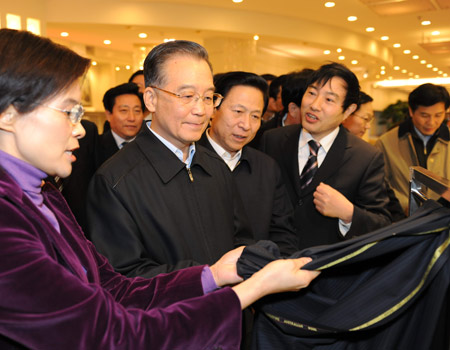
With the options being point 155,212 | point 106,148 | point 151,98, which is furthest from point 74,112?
point 106,148

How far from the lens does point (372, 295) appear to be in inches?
49.6

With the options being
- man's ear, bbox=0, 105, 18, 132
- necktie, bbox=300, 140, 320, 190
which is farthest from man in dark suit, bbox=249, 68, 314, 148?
man's ear, bbox=0, 105, 18, 132

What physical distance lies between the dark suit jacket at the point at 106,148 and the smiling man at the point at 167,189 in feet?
7.22

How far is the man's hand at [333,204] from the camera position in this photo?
7.34 ft

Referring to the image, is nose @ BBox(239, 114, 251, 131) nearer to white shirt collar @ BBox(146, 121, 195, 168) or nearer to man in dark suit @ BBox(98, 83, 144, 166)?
white shirt collar @ BBox(146, 121, 195, 168)

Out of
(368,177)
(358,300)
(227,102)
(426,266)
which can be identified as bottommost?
(358,300)

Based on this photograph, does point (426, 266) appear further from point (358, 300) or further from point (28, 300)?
point (28, 300)

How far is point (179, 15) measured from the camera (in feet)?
32.6

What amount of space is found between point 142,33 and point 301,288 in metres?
10.9

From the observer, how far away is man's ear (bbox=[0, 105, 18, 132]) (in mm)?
1088

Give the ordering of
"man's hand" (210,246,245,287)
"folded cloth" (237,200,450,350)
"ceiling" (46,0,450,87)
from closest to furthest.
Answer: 1. "folded cloth" (237,200,450,350)
2. "man's hand" (210,246,245,287)
3. "ceiling" (46,0,450,87)

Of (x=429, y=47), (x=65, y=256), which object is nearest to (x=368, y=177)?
(x=65, y=256)

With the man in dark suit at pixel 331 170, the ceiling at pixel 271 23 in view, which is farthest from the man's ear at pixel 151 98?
the ceiling at pixel 271 23

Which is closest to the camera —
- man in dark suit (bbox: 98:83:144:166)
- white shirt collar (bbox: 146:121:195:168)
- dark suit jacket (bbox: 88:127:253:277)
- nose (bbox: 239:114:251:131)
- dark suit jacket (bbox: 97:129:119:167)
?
dark suit jacket (bbox: 88:127:253:277)
